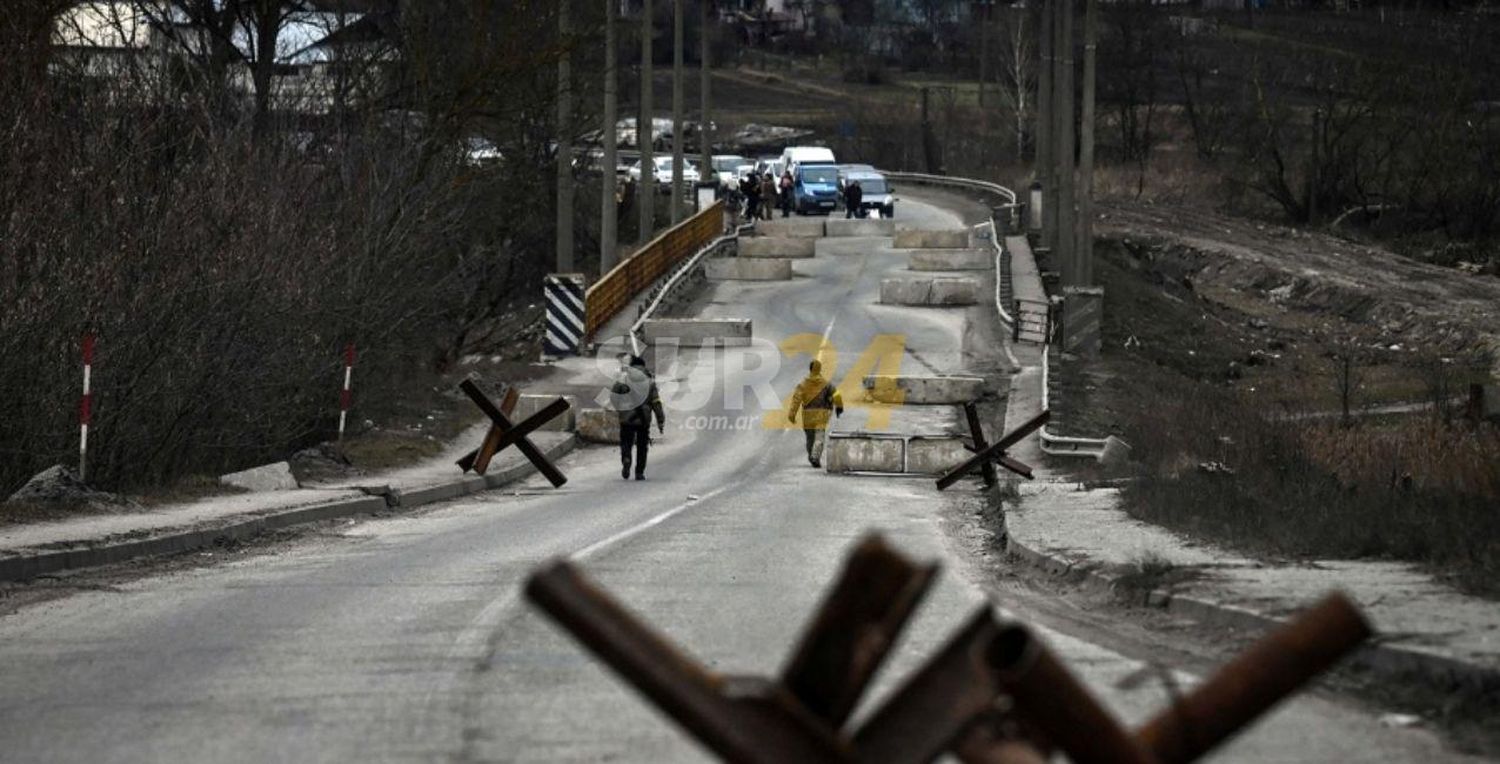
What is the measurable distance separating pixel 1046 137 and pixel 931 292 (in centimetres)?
1128

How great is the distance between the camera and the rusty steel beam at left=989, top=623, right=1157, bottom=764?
4.61 m

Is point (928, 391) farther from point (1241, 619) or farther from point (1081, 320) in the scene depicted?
point (1241, 619)

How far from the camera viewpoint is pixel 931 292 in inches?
2073

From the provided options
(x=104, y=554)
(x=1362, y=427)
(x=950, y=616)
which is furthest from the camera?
A: (x=1362, y=427)

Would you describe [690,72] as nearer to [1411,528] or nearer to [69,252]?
[69,252]

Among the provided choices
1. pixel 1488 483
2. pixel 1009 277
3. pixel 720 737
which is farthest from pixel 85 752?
pixel 1009 277

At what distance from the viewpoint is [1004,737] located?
473 cm

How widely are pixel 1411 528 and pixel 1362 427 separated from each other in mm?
21142

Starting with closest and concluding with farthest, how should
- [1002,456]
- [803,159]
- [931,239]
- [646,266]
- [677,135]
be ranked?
[1002,456] → [646,266] → [931,239] → [677,135] → [803,159]

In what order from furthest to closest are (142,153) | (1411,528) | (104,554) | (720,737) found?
(142,153) < (104,554) < (1411,528) < (720,737)

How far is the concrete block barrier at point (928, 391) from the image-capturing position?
126 feet

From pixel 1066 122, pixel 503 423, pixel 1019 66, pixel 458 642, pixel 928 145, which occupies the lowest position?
pixel 503 423

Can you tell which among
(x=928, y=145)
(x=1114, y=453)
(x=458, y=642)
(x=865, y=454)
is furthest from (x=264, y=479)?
(x=928, y=145)

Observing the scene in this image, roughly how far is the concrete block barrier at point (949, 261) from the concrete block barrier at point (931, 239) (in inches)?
168
